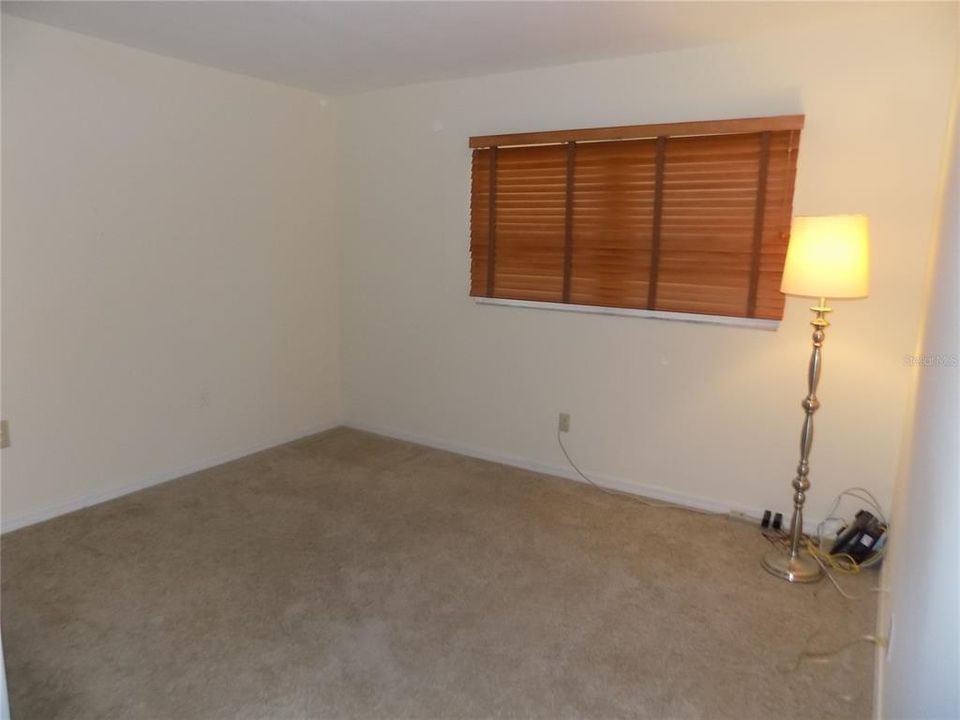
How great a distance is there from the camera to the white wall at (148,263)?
2957 mm

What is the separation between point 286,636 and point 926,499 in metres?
1.98

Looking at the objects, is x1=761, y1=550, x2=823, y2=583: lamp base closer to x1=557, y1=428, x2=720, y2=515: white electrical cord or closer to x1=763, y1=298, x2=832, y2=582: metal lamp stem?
x1=763, y1=298, x2=832, y2=582: metal lamp stem

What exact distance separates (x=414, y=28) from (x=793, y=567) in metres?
2.84

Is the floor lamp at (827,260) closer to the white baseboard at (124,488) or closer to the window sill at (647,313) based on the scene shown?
the window sill at (647,313)

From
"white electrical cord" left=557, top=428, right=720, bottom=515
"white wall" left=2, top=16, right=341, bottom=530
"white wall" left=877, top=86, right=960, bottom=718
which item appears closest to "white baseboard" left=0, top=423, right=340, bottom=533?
"white wall" left=2, top=16, right=341, bottom=530

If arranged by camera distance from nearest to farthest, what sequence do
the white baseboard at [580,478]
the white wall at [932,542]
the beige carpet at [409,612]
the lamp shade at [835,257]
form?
the white wall at [932,542] < the beige carpet at [409,612] < the lamp shade at [835,257] < the white baseboard at [580,478]

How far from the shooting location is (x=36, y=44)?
2873 millimetres

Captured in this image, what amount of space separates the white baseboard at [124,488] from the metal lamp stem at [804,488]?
3003 mm

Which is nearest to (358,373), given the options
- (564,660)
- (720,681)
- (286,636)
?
(286,636)

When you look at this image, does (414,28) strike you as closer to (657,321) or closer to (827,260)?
(657,321)

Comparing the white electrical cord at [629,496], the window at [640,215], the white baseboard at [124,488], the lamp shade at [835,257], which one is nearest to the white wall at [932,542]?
the lamp shade at [835,257]

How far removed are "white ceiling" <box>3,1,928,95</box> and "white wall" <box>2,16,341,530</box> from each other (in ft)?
0.96

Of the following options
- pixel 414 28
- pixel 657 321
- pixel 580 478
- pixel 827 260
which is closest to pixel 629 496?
pixel 580 478

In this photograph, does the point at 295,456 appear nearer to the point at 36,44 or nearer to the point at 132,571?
the point at 132,571
